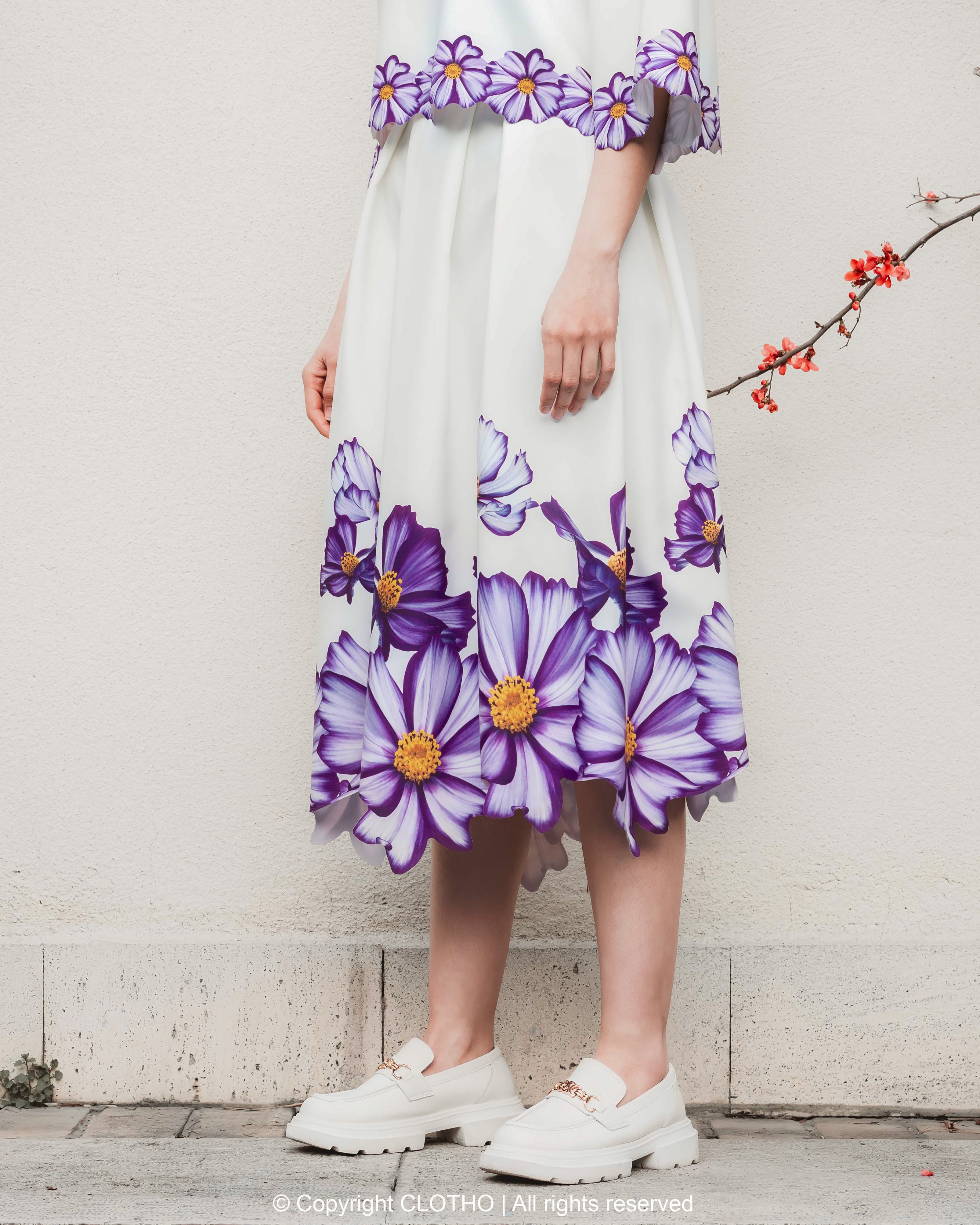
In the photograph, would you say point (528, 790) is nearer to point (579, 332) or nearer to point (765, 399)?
point (579, 332)

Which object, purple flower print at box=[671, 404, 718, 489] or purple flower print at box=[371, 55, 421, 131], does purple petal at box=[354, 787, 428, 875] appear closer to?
purple flower print at box=[671, 404, 718, 489]

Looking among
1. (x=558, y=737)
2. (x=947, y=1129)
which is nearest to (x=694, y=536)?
(x=558, y=737)

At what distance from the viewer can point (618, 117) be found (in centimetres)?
108

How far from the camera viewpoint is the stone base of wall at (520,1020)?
4.74ft

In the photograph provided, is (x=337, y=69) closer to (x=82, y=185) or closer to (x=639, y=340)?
(x=82, y=185)

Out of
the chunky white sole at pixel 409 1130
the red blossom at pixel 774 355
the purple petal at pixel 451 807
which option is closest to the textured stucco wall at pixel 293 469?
the red blossom at pixel 774 355

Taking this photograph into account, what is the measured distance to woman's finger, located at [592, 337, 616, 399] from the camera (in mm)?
1070

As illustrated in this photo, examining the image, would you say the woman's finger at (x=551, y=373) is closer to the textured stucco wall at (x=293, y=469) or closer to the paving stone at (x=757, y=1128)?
the textured stucco wall at (x=293, y=469)

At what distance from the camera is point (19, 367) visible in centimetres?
153

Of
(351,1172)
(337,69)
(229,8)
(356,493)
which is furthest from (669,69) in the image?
(351,1172)

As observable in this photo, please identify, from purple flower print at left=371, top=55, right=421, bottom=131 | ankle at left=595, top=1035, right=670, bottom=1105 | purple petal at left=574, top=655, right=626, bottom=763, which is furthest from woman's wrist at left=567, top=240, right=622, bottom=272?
ankle at left=595, top=1035, right=670, bottom=1105

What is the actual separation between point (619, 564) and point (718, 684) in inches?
6.3

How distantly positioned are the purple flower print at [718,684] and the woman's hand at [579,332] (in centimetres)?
25

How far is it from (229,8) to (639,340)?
84cm
